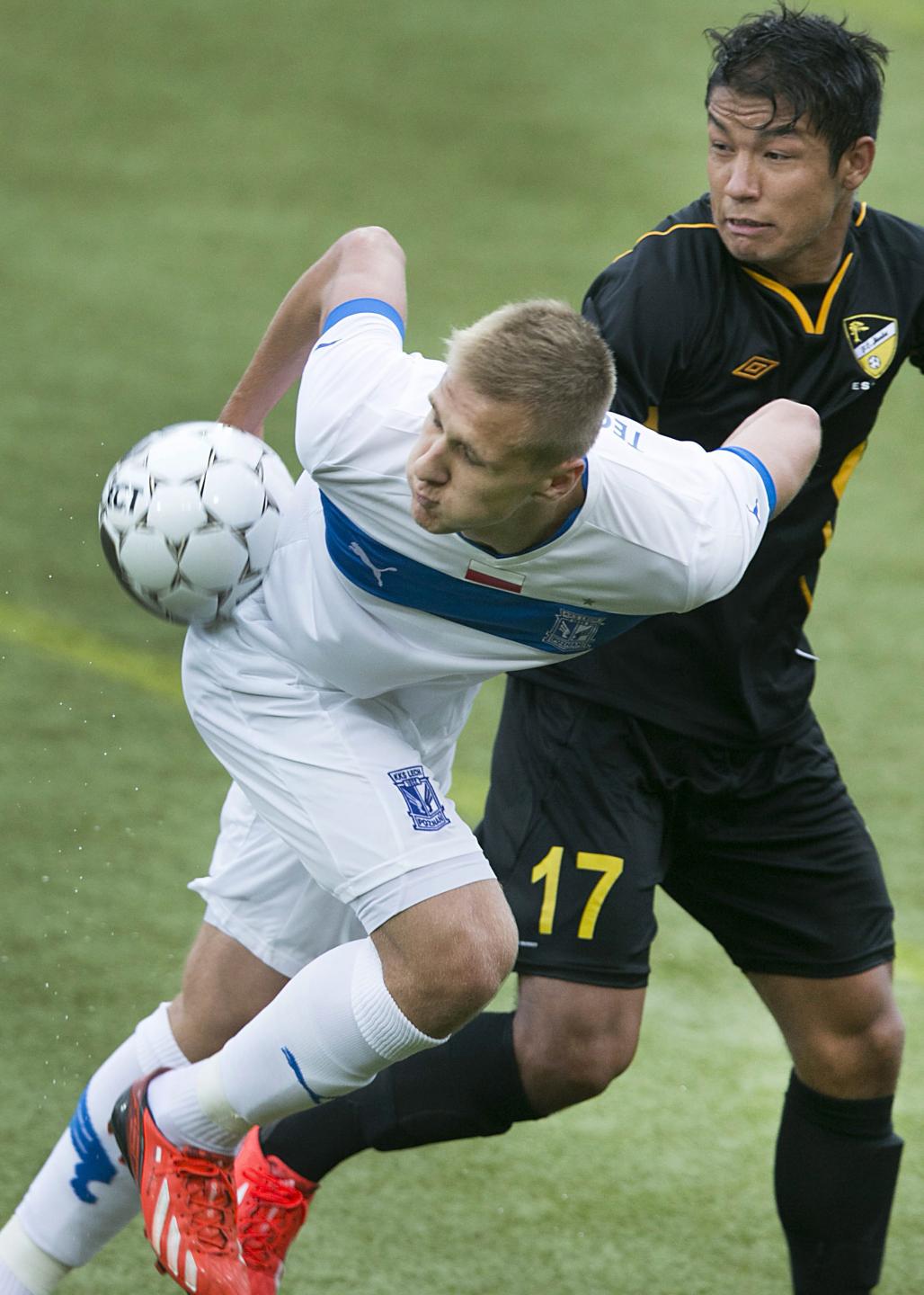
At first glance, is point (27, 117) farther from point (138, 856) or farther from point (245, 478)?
point (245, 478)

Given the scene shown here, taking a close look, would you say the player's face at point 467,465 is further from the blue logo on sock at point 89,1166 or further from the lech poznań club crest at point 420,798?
the blue logo on sock at point 89,1166

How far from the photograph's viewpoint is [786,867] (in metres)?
3.12

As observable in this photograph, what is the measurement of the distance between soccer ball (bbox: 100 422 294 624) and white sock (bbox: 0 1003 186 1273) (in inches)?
30.0

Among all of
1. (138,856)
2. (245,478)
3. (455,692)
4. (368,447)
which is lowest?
(138,856)

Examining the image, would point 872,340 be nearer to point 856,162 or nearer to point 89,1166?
point 856,162

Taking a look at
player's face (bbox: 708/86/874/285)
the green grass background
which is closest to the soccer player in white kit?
player's face (bbox: 708/86/874/285)

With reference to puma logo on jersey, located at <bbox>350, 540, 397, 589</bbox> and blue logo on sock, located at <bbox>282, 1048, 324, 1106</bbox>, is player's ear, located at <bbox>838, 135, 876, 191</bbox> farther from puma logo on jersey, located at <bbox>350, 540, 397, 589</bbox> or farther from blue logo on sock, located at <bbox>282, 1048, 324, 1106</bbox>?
blue logo on sock, located at <bbox>282, 1048, 324, 1106</bbox>

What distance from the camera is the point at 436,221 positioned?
8344 millimetres

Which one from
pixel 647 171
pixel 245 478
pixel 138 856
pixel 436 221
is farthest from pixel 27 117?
pixel 245 478

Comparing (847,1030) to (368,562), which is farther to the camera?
(847,1030)

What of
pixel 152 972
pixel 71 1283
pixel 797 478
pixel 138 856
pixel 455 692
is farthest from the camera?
pixel 138 856

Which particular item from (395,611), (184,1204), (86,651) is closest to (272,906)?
(184,1204)

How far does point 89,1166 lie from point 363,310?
4.79ft

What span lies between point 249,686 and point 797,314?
107cm
